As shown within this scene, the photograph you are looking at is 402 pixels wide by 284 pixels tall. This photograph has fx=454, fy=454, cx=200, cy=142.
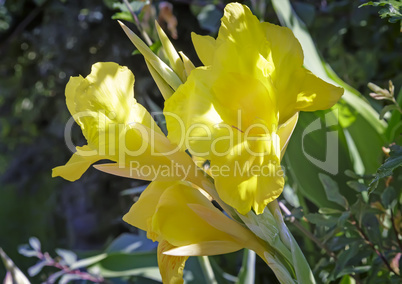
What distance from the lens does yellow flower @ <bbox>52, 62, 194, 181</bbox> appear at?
0.43 meters

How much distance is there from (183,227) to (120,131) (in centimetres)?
11

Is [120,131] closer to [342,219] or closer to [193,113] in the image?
[193,113]

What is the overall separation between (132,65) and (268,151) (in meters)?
1.23

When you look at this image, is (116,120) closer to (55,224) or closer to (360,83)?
(360,83)

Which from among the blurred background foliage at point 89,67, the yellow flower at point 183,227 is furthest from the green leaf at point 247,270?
the yellow flower at point 183,227

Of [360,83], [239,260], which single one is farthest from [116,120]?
[360,83]

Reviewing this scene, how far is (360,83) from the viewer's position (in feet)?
3.89

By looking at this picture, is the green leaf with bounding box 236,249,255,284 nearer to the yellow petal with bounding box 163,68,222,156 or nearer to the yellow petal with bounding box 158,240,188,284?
the yellow petal with bounding box 158,240,188,284

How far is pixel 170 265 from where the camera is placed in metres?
0.44

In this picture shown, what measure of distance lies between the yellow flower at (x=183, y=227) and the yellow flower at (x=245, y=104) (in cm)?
8

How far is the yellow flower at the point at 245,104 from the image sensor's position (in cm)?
36

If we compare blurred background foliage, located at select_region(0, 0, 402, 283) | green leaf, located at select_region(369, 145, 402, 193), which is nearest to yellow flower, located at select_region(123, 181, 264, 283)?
green leaf, located at select_region(369, 145, 402, 193)

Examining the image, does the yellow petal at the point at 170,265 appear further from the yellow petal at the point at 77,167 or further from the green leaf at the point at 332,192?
the green leaf at the point at 332,192

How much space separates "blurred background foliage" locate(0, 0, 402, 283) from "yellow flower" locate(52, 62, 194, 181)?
0.34 m
